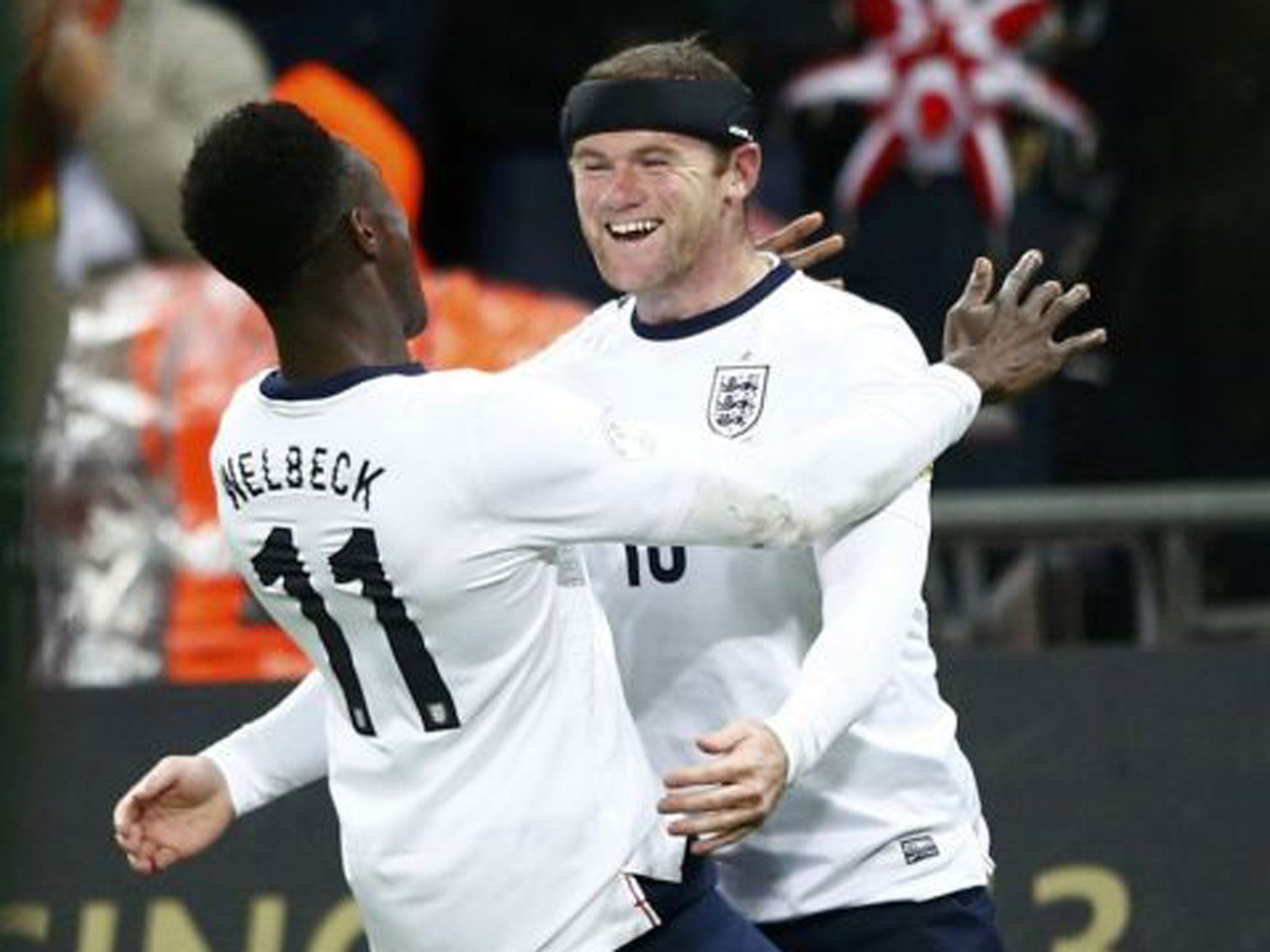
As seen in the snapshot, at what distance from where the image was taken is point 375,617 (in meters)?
→ 4.34

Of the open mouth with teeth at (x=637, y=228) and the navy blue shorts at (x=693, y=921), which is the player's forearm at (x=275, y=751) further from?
the open mouth with teeth at (x=637, y=228)

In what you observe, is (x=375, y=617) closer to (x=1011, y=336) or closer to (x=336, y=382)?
(x=336, y=382)

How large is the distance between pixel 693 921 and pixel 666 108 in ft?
3.85

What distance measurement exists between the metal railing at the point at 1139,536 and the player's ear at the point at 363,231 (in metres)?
3.15

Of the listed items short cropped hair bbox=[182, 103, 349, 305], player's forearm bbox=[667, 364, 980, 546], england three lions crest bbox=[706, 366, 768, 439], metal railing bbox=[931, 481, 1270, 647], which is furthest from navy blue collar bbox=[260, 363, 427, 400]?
metal railing bbox=[931, 481, 1270, 647]

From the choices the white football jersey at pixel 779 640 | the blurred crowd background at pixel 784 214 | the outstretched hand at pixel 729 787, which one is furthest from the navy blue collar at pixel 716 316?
the blurred crowd background at pixel 784 214

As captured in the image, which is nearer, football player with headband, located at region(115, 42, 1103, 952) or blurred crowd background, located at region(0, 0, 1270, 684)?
football player with headband, located at region(115, 42, 1103, 952)

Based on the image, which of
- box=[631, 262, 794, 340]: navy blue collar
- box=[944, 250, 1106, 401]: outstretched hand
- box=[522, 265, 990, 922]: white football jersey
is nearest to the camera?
box=[944, 250, 1106, 401]: outstretched hand

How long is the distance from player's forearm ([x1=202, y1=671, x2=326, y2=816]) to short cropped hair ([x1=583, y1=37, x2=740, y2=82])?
98 centimetres

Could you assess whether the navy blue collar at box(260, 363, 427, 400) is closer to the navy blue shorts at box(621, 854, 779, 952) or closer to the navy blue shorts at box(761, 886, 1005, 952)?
the navy blue shorts at box(621, 854, 779, 952)

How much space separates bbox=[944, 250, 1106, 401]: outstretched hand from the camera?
4.60m

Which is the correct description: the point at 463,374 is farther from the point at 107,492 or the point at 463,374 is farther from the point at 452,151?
the point at 452,151

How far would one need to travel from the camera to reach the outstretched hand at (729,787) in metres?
4.14

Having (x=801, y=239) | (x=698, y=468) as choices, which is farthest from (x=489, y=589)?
(x=801, y=239)
